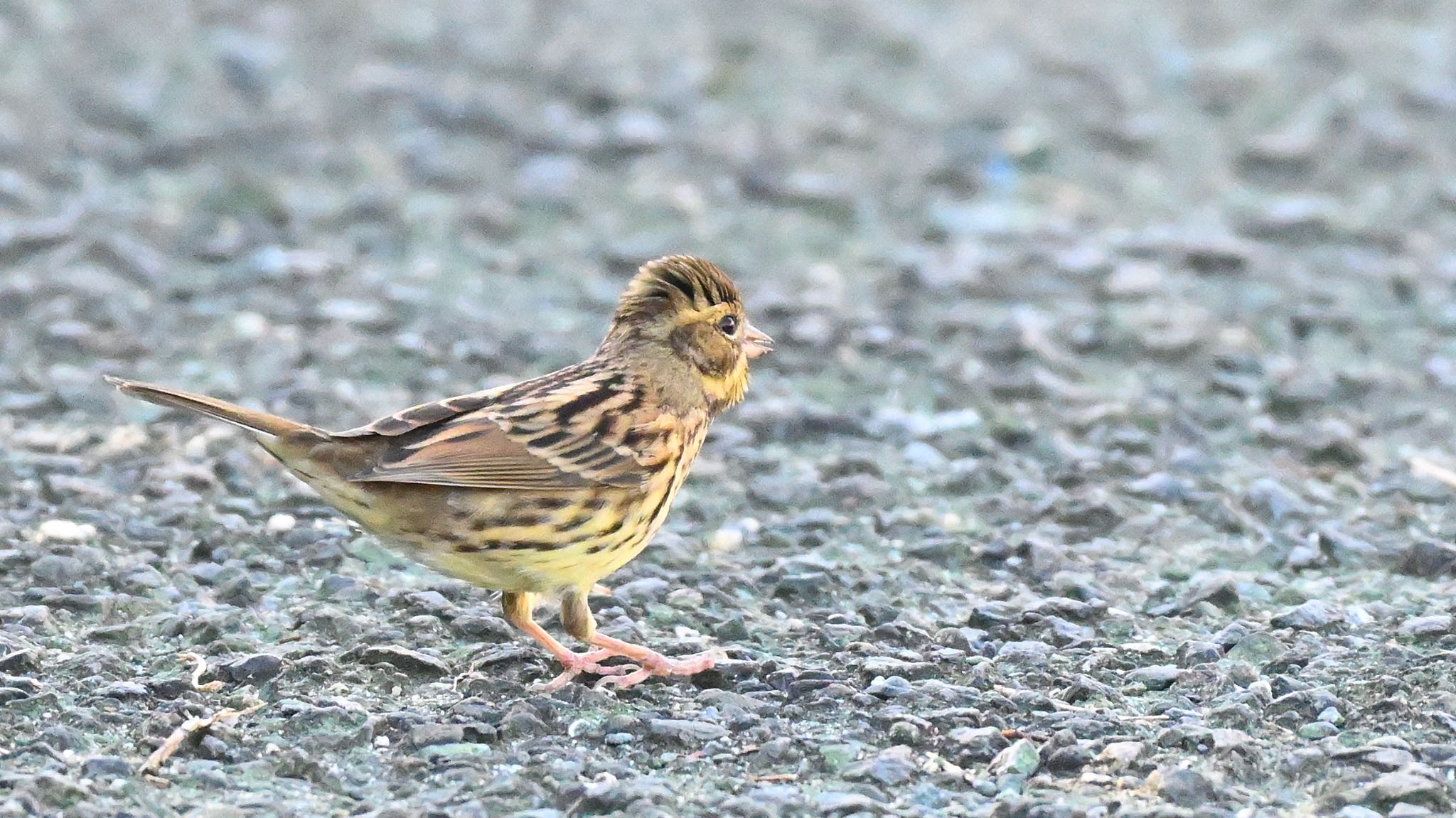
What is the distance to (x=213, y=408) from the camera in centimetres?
599

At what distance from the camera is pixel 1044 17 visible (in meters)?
13.6

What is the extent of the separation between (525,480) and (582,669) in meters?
0.62

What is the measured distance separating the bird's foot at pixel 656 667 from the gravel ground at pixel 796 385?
0.21ft

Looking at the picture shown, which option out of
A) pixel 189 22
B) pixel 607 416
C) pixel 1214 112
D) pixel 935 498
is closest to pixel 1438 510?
pixel 935 498

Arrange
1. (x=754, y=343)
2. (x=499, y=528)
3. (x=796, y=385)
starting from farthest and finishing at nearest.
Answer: (x=796, y=385) < (x=754, y=343) < (x=499, y=528)

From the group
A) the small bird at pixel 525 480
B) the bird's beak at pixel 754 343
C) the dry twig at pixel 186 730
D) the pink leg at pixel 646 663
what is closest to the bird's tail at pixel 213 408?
the small bird at pixel 525 480

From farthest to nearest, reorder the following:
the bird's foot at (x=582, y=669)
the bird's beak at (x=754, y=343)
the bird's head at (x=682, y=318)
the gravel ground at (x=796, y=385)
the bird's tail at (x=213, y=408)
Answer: the bird's beak at (x=754, y=343)
the bird's head at (x=682, y=318)
the bird's foot at (x=582, y=669)
the bird's tail at (x=213, y=408)
the gravel ground at (x=796, y=385)

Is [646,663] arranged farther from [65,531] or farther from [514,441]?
[65,531]

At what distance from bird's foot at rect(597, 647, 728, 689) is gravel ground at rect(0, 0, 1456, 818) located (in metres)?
0.06

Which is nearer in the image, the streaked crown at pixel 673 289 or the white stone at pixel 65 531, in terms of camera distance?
the streaked crown at pixel 673 289

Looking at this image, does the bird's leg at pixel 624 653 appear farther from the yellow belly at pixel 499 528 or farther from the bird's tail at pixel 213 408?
the bird's tail at pixel 213 408

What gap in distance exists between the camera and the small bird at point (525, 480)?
20.0 feet

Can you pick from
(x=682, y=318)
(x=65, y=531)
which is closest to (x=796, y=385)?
(x=682, y=318)

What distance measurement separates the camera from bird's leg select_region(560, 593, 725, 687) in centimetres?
615
